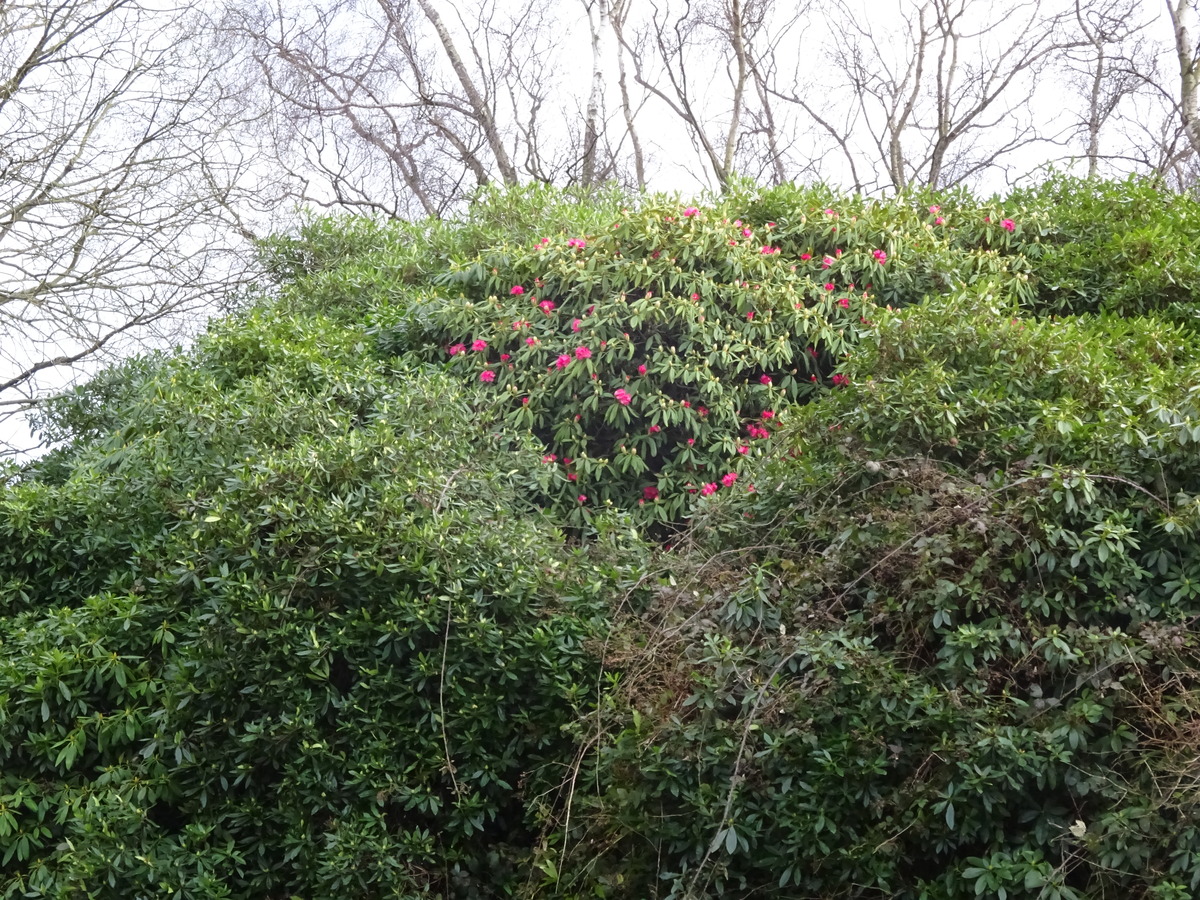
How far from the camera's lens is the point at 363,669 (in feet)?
12.7

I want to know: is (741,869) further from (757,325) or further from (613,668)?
(757,325)

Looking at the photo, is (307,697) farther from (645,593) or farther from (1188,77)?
(1188,77)

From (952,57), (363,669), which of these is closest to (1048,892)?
(363,669)

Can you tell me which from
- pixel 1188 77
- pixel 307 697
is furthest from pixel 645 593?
pixel 1188 77

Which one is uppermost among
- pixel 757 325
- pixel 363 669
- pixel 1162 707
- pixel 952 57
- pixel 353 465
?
pixel 952 57

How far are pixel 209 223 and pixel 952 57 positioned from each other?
9.91 meters

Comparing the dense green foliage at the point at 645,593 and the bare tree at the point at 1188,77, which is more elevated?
the bare tree at the point at 1188,77

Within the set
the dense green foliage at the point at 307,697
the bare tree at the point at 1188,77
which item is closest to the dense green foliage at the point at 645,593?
the dense green foliage at the point at 307,697

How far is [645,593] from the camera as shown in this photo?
405 centimetres

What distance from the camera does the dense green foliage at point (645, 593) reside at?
9.95 ft

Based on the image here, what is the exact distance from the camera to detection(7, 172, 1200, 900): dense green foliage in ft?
9.95

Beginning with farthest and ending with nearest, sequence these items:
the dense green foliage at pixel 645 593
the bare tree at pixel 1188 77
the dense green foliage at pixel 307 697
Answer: the bare tree at pixel 1188 77, the dense green foliage at pixel 307 697, the dense green foliage at pixel 645 593

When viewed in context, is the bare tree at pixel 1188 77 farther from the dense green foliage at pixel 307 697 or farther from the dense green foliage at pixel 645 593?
the dense green foliage at pixel 307 697

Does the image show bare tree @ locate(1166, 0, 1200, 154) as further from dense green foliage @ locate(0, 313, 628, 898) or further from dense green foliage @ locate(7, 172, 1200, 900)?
dense green foliage @ locate(0, 313, 628, 898)
